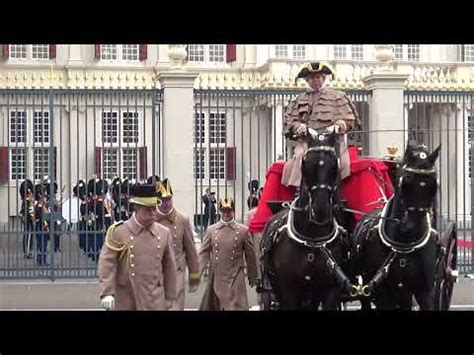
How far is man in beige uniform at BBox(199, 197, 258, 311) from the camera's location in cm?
1186

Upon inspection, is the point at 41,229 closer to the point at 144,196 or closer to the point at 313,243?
the point at 144,196

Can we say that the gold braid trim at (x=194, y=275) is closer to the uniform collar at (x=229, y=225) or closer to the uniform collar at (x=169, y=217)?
the uniform collar at (x=169, y=217)

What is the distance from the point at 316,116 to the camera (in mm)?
10594

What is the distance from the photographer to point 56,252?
1733 centimetres

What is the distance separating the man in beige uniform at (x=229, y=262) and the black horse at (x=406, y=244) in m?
2.50

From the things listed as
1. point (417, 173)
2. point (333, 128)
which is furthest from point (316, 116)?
point (417, 173)

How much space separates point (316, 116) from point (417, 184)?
6.22 ft

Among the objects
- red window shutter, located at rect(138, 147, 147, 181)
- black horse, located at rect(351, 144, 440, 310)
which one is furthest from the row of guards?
black horse, located at rect(351, 144, 440, 310)

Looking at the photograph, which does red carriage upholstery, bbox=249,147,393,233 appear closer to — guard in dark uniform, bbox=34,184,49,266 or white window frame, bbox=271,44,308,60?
guard in dark uniform, bbox=34,184,49,266

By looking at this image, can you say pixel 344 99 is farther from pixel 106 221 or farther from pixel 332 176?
pixel 106 221

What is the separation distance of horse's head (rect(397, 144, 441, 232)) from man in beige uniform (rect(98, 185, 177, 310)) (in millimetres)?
2178

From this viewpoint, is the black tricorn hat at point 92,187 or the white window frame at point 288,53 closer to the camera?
the black tricorn hat at point 92,187

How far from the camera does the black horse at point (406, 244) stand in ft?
29.7

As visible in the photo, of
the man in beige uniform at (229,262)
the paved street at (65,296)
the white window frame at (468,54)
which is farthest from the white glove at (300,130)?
the white window frame at (468,54)
